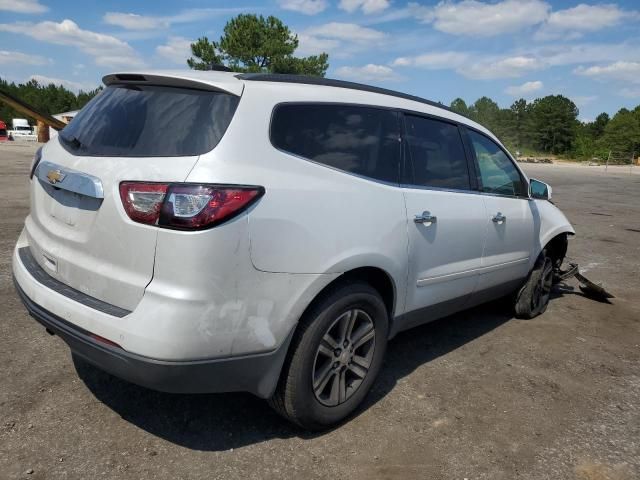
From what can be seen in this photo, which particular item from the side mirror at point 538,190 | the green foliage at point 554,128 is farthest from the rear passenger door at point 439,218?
the green foliage at point 554,128

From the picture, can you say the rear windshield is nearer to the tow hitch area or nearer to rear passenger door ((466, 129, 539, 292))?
rear passenger door ((466, 129, 539, 292))

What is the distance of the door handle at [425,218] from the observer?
10.2ft

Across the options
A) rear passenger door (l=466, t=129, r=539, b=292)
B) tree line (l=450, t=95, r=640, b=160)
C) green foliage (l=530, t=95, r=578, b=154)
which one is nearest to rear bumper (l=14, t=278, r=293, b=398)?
rear passenger door (l=466, t=129, r=539, b=292)

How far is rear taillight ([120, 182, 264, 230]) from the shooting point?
214 centimetres

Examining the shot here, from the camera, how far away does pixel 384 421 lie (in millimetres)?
2969

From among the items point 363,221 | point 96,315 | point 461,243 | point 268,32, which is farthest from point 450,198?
point 268,32

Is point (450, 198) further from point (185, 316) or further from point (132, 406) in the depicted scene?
point (132, 406)

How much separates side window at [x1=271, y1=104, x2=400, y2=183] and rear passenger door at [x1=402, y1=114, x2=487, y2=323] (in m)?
0.17

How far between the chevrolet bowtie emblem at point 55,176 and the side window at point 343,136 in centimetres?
106

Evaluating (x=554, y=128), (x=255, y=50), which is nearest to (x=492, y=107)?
(x=554, y=128)

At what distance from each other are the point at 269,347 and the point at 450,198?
172cm

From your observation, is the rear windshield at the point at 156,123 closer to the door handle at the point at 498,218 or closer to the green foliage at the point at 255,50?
the door handle at the point at 498,218

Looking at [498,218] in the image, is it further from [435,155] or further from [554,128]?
[554,128]

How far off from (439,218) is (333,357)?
1142 mm
